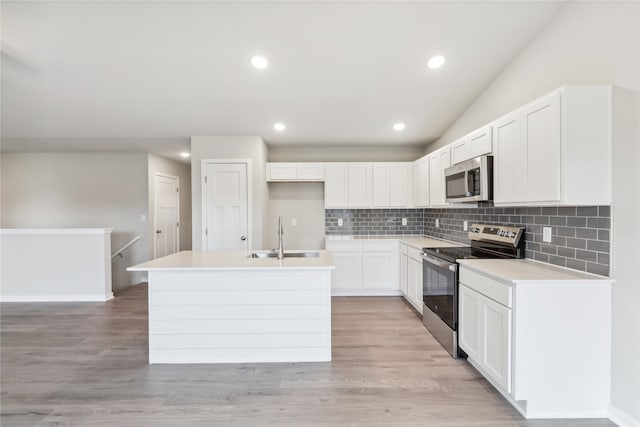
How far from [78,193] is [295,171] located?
4198mm

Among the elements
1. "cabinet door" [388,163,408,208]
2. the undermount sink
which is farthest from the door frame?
"cabinet door" [388,163,408,208]

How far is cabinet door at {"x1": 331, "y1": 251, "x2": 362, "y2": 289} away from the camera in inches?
182

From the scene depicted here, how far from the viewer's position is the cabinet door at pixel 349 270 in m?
4.63

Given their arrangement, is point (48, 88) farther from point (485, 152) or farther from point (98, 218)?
point (485, 152)

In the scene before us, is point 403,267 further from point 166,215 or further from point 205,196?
point 166,215

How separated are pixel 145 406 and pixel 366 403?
4.96 feet

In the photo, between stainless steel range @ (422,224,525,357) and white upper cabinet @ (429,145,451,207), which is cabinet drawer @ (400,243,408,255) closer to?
white upper cabinet @ (429,145,451,207)

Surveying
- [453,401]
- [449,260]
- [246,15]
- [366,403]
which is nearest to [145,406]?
[366,403]

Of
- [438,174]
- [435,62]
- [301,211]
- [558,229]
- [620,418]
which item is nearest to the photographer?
[620,418]

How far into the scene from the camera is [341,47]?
2969mm

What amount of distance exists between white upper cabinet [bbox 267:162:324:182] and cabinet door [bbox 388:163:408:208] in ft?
3.63

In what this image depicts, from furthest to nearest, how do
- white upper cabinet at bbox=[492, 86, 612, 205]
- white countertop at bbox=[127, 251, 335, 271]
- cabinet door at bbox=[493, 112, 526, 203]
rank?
1. white countertop at bbox=[127, 251, 335, 271]
2. cabinet door at bbox=[493, 112, 526, 203]
3. white upper cabinet at bbox=[492, 86, 612, 205]

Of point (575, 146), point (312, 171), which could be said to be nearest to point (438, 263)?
point (575, 146)

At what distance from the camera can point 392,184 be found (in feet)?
15.9
